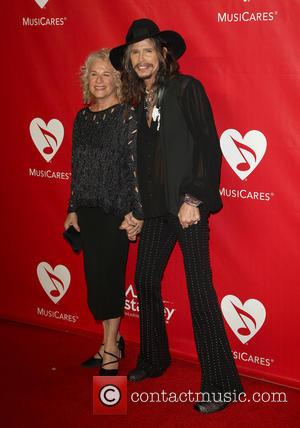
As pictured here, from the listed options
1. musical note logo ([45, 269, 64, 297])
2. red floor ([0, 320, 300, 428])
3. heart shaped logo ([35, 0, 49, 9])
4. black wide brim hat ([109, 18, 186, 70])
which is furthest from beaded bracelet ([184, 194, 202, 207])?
heart shaped logo ([35, 0, 49, 9])

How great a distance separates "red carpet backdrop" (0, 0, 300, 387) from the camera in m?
2.63

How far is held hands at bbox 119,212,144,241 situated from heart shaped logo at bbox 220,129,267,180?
0.56 m

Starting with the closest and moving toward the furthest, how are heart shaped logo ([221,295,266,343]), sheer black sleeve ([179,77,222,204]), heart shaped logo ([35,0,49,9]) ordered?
sheer black sleeve ([179,77,222,204]), heart shaped logo ([221,295,266,343]), heart shaped logo ([35,0,49,9])

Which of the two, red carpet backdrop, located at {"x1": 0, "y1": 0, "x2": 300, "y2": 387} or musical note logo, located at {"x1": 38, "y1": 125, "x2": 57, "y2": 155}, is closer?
red carpet backdrop, located at {"x1": 0, "y1": 0, "x2": 300, "y2": 387}

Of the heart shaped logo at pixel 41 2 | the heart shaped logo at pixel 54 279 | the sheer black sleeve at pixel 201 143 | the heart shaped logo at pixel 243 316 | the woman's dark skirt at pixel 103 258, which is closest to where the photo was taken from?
the sheer black sleeve at pixel 201 143

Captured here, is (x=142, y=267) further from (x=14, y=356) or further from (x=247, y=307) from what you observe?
(x=14, y=356)

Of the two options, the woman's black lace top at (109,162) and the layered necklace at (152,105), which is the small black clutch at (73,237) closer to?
the woman's black lace top at (109,162)

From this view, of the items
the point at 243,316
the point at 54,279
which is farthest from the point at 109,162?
the point at 54,279

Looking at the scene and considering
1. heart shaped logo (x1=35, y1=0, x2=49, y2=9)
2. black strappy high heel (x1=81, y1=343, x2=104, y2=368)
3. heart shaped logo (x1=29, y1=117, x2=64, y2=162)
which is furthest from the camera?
heart shaped logo (x1=29, y1=117, x2=64, y2=162)

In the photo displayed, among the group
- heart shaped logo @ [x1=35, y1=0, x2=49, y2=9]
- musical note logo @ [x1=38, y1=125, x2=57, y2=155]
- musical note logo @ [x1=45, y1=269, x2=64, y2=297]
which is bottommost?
musical note logo @ [x1=45, y1=269, x2=64, y2=297]

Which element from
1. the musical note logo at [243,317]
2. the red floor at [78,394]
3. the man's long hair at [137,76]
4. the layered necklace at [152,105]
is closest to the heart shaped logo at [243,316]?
the musical note logo at [243,317]

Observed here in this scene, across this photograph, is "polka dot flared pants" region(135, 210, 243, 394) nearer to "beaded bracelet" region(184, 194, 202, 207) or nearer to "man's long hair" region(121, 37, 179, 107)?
"beaded bracelet" region(184, 194, 202, 207)

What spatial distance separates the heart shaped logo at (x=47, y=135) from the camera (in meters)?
3.34

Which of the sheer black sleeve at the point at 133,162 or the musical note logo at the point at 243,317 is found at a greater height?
the sheer black sleeve at the point at 133,162
